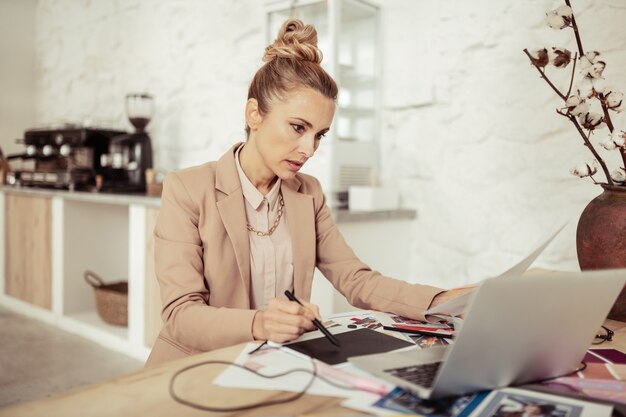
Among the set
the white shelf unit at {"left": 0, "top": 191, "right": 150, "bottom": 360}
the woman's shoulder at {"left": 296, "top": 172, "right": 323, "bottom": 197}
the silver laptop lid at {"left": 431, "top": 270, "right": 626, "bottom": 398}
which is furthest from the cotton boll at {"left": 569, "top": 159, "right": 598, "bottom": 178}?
the white shelf unit at {"left": 0, "top": 191, "right": 150, "bottom": 360}

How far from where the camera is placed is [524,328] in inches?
29.6

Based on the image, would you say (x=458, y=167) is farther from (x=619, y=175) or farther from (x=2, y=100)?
(x=2, y=100)

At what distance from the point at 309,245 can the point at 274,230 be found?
0.33 feet

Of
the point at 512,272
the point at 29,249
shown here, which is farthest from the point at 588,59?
the point at 29,249

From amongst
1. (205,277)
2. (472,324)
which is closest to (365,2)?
(205,277)

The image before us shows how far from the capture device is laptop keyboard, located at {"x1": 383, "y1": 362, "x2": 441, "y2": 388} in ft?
Answer: 2.50

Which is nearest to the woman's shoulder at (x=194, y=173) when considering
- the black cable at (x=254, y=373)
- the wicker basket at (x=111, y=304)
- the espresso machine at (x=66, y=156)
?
the black cable at (x=254, y=373)

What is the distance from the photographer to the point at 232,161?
1419mm

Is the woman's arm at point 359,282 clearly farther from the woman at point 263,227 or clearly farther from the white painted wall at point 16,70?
the white painted wall at point 16,70

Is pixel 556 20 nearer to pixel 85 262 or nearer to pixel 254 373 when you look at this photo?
pixel 254 373

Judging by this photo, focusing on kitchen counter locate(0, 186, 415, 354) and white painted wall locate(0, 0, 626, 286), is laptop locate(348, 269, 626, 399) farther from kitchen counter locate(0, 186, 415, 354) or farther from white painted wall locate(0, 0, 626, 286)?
kitchen counter locate(0, 186, 415, 354)

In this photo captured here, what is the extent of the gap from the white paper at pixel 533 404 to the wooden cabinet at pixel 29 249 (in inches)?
124

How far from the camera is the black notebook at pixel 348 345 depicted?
90 cm

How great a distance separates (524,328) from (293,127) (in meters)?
0.78
